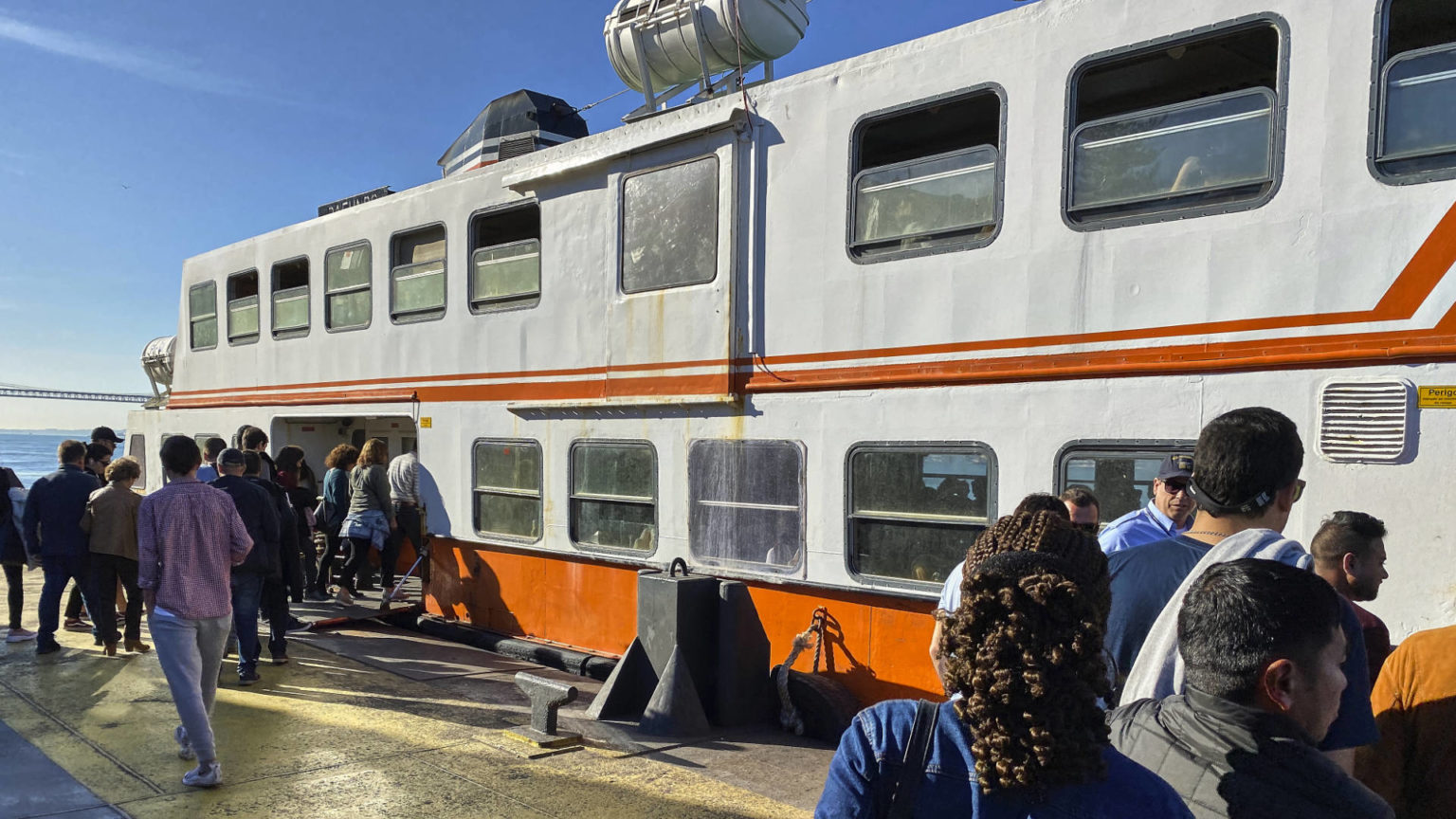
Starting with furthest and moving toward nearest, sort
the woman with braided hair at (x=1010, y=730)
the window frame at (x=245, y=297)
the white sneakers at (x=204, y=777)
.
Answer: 1. the window frame at (x=245, y=297)
2. the white sneakers at (x=204, y=777)
3. the woman with braided hair at (x=1010, y=730)

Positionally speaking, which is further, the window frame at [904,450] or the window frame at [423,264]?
the window frame at [423,264]

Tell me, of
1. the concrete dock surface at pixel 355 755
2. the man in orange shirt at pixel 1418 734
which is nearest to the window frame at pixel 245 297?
the concrete dock surface at pixel 355 755

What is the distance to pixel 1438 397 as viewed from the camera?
4.14 metres

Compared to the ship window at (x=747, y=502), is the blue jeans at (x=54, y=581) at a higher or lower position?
lower

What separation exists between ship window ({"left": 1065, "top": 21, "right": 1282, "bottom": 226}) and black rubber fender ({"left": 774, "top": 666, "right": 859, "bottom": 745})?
3157mm

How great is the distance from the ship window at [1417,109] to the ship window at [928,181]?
185 centimetres

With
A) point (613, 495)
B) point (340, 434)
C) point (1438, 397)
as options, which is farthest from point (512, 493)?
point (1438, 397)

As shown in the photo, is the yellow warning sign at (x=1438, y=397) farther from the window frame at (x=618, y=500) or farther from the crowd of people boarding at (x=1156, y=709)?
the window frame at (x=618, y=500)

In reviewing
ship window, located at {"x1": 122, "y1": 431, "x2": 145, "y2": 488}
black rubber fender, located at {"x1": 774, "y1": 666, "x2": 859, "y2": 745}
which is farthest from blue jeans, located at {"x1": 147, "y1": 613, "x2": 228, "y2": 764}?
ship window, located at {"x1": 122, "y1": 431, "x2": 145, "y2": 488}

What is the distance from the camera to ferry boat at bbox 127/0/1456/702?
172 inches

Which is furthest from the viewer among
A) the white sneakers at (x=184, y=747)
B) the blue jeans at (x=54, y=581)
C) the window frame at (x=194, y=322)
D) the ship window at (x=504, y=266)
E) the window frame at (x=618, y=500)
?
the window frame at (x=194, y=322)

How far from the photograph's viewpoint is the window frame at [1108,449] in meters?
4.80

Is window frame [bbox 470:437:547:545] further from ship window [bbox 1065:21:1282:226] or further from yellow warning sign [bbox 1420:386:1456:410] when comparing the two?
yellow warning sign [bbox 1420:386:1456:410]

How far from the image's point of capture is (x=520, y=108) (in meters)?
10.6
